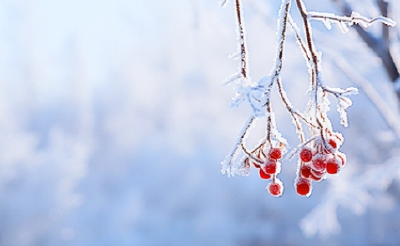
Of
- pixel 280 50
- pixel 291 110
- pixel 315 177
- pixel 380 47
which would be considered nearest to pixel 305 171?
pixel 315 177

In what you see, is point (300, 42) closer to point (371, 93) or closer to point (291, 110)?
point (291, 110)

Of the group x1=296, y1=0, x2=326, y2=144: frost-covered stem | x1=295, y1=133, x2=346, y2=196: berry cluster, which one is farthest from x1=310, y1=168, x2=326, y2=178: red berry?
x1=296, y1=0, x2=326, y2=144: frost-covered stem

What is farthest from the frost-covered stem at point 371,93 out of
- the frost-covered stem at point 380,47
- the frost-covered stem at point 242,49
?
the frost-covered stem at point 242,49

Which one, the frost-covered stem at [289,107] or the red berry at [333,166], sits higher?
the frost-covered stem at [289,107]

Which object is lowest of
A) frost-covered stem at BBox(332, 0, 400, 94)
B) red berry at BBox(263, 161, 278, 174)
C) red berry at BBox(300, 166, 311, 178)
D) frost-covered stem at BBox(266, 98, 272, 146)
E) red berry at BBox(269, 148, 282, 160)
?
red berry at BBox(300, 166, 311, 178)

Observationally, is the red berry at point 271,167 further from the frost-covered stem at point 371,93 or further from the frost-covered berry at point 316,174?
the frost-covered stem at point 371,93

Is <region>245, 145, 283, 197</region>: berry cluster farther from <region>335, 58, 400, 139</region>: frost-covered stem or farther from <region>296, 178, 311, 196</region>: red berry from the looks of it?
<region>335, 58, 400, 139</region>: frost-covered stem

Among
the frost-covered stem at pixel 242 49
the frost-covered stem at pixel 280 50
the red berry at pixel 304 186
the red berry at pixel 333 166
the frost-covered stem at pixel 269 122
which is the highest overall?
the frost-covered stem at pixel 242 49
